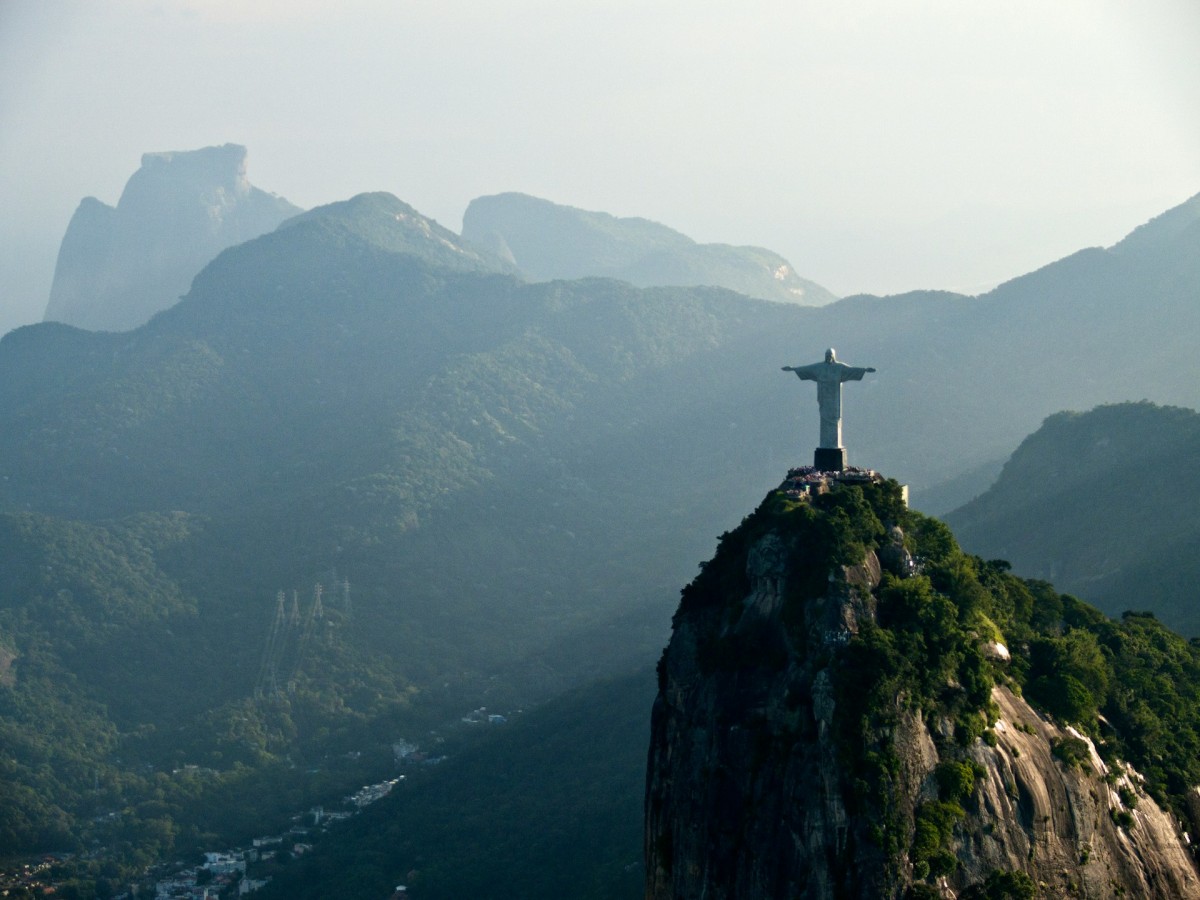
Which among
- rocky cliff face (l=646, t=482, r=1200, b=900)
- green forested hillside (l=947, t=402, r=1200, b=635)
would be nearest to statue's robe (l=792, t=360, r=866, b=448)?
rocky cliff face (l=646, t=482, r=1200, b=900)

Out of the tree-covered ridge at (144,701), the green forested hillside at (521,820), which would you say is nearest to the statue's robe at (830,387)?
the green forested hillside at (521,820)

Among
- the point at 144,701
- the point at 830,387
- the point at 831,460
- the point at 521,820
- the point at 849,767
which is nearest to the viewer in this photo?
the point at 849,767

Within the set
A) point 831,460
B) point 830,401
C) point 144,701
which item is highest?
point 830,401

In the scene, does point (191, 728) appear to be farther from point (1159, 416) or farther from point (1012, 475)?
point (1159, 416)

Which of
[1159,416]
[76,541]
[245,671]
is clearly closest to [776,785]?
[1159,416]

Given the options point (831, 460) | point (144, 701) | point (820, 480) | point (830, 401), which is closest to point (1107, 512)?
point (831, 460)

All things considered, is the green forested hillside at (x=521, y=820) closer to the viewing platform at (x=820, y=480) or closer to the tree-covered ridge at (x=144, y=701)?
the tree-covered ridge at (x=144, y=701)

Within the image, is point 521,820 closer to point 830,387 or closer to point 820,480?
point 830,387
